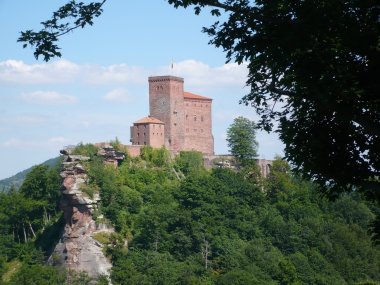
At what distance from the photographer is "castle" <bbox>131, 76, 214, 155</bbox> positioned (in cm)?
6600

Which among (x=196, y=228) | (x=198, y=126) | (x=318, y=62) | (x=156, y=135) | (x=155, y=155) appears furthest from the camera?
(x=198, y=126)

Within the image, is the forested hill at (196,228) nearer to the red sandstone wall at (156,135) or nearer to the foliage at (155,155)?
the foliage at (155,155)

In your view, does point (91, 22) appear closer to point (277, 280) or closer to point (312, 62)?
point (312, 62)

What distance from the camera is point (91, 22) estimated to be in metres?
13.8

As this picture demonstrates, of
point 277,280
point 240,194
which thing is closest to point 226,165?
point 240,194

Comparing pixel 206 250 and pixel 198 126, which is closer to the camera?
pixel 206 250

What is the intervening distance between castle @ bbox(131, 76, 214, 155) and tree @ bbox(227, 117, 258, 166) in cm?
182

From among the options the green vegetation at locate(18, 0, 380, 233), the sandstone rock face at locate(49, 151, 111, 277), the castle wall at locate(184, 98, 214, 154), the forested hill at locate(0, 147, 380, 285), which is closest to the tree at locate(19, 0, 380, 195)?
the green vegetation at locate(18, 0, 380, 233)

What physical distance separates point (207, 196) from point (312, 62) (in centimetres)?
5146

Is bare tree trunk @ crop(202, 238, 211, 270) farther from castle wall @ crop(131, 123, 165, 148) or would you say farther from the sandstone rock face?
castle wall @ crop(131, 123, 165, 148)

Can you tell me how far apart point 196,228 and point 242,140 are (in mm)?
10492

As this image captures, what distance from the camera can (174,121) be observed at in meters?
67.9

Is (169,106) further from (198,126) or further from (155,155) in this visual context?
(155,155)

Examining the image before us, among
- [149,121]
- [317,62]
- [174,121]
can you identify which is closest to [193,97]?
[174,121]
